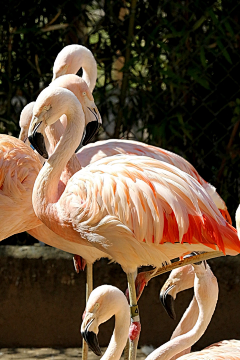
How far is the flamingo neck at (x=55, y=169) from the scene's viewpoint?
96.8 inches

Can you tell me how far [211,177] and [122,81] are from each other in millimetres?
811

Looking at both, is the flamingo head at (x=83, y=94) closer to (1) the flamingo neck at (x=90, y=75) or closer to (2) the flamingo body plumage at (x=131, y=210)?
(2) the flamingo body plumage at (x=131, y=210)

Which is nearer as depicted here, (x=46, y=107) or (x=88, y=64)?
(x=46, y=107)

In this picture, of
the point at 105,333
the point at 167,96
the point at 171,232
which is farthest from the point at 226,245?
the point at 167,96

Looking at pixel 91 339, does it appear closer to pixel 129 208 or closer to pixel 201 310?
pixel 129 208

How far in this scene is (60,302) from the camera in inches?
135

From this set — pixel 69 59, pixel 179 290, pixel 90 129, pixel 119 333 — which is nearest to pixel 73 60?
pixel 69 59

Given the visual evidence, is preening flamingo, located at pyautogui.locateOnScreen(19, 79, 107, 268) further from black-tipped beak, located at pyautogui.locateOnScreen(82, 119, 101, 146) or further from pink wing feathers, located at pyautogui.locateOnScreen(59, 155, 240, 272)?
pink wing feathers, located at pyautogui.locateOnScreen(59, 155, 240, 272)

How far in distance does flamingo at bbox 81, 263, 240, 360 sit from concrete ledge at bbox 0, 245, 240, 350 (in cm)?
65

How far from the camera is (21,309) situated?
11.2ft

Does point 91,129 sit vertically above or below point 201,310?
above

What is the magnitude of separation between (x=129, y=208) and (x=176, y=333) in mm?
796

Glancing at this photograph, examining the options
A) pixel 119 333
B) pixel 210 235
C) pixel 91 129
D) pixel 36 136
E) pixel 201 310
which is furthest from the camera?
pixel 91 129

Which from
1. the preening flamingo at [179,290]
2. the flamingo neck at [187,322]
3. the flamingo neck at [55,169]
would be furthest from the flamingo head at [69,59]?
the flamingo neck at [187,322]
